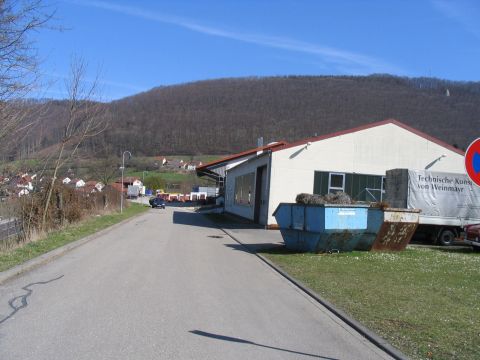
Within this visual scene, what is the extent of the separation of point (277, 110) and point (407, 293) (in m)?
75.0

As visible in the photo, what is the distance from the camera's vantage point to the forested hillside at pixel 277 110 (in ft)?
149

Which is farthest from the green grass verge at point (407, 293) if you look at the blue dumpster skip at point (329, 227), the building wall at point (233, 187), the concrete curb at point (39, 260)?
the building wall at point (233, 187)

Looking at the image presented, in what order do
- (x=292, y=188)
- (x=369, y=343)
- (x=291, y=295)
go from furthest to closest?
1. (x=292, y=188)
2. (x=291, y=295)
3. (x=369, y=343)

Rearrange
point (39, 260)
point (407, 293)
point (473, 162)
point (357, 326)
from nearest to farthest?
point (473, 162) → point (357, 326) → point (407, 293) → point (39, 260)

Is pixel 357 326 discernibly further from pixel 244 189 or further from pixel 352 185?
pixel 244 189

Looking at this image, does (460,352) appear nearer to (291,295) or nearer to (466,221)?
(291,295)

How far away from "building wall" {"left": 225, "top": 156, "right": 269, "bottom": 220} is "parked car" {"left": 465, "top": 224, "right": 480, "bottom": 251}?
36.7 ft

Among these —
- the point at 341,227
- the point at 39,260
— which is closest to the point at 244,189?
the point at 341,227

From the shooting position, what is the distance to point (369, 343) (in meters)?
6.48

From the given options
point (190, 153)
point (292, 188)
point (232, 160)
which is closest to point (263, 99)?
point (190, 153)

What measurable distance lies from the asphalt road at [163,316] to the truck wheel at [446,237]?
12.3 m

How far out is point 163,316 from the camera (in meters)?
7.18

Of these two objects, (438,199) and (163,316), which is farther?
(438,199)

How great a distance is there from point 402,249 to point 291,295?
8843 millimetres
